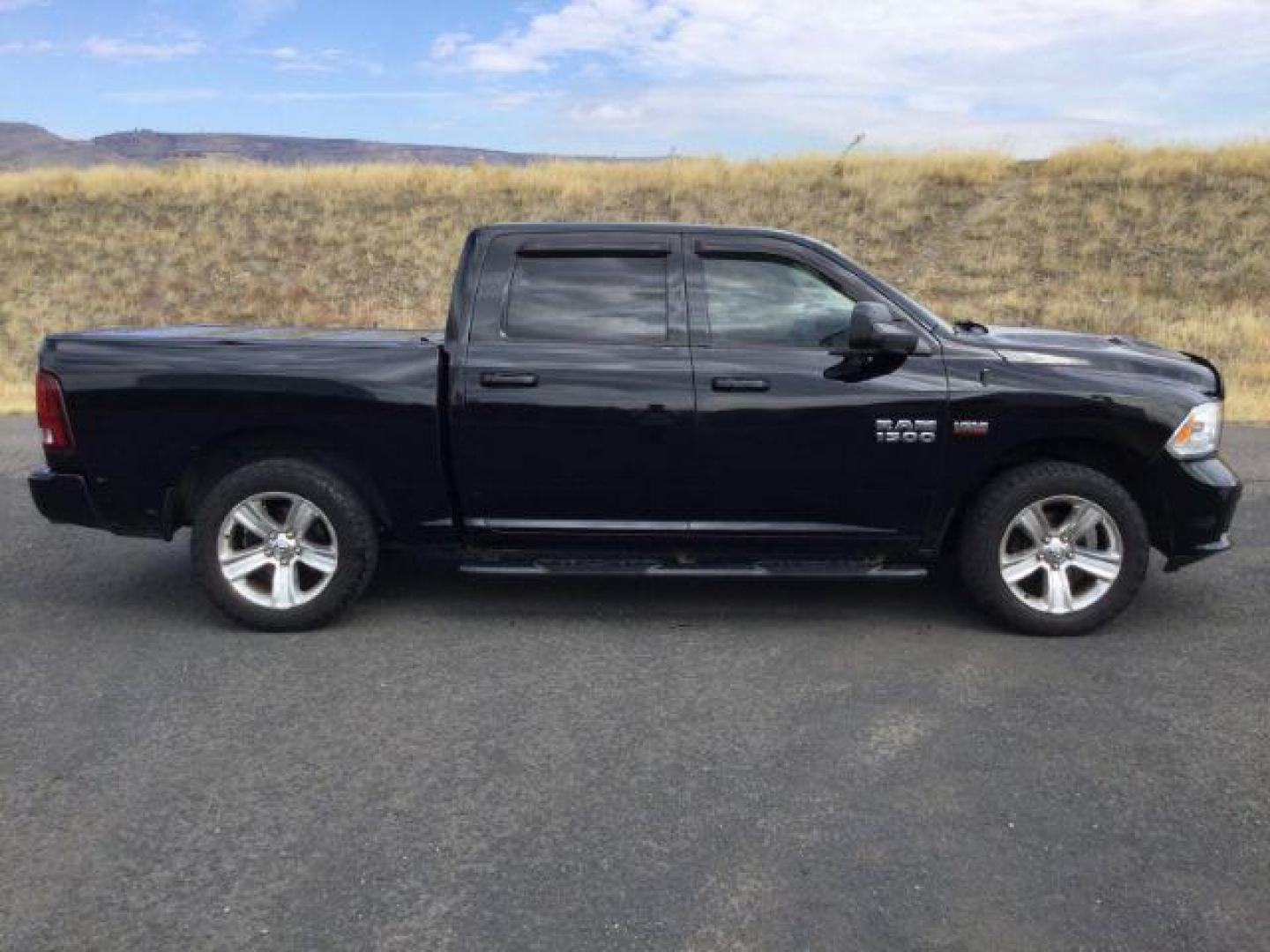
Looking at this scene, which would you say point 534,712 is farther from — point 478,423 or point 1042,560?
point 1042,560

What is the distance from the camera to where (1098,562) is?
525cm

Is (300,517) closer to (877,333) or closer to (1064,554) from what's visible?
(877,333)

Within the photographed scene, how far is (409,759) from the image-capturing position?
12.9ft

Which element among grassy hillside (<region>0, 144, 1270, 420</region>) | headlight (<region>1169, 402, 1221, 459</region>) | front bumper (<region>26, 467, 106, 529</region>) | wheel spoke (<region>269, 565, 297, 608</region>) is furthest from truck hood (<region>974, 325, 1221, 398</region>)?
grassy hillside (<region>0, 144, 1270, 420</region>)

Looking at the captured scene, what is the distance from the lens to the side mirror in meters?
4.95

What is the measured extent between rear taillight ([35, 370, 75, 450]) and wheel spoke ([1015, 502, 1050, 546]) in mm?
4425

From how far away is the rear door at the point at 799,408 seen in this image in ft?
17.0

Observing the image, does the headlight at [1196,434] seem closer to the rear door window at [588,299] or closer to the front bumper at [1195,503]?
the front bumper at [1195,503]

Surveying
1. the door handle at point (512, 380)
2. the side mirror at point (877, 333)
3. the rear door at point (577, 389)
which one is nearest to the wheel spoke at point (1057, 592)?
the side mirror at point (877, 333)

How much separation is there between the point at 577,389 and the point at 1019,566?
219cm

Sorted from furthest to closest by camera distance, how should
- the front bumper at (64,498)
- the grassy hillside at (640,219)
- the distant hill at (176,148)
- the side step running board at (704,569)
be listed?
1. the distant hill at (176,148)
2. the grassy hillside at (640,219)
3. the front bumper at (64,498)
4. the side step running board at (704,569)

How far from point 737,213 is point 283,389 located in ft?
77.0

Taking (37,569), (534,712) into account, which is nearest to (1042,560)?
(534,712)

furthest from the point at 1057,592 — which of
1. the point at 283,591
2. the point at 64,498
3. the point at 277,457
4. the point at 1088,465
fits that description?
the point at 64,498
